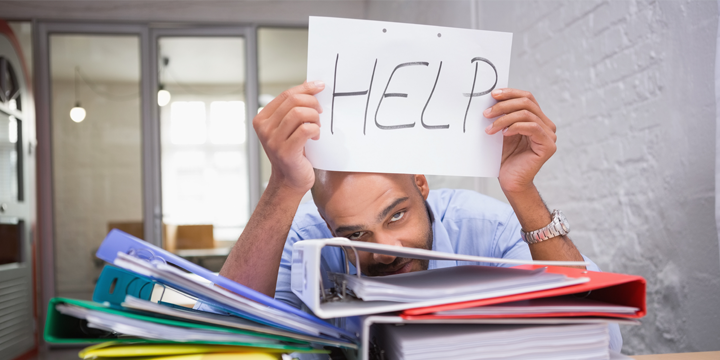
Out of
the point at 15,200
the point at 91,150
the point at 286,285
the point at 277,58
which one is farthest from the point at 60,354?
the point at 286,285

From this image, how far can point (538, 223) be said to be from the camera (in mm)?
790

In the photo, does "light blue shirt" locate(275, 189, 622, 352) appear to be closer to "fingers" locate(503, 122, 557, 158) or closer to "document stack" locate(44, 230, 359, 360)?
"fingers" locate(503, 122, 557, 158)

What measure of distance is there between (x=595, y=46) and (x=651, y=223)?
21.8 inches

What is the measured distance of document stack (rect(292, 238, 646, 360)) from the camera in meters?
0.41

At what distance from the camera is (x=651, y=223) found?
1155mm

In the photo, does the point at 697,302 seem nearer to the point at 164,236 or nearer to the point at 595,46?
the point at 595,46

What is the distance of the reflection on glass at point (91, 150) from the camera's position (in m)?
4.22

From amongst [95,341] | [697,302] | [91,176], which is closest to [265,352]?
[95,341]

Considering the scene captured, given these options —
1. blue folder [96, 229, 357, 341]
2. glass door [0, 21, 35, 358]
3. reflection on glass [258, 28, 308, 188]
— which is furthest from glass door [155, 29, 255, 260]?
blue folder [96, 229, 357, 341]

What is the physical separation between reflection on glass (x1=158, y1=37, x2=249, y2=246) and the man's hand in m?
3.90

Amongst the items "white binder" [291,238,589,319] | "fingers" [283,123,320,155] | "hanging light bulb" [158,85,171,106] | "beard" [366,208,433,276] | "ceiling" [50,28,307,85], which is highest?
"ceiling" [50,28,307,85]

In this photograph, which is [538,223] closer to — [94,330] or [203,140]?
[94,330]

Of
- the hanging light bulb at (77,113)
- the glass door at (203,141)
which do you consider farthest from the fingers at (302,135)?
the hanging light bulb at (77,113)

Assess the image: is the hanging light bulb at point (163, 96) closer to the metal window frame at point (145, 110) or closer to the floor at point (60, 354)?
the metal window frame at point (145, 110)
